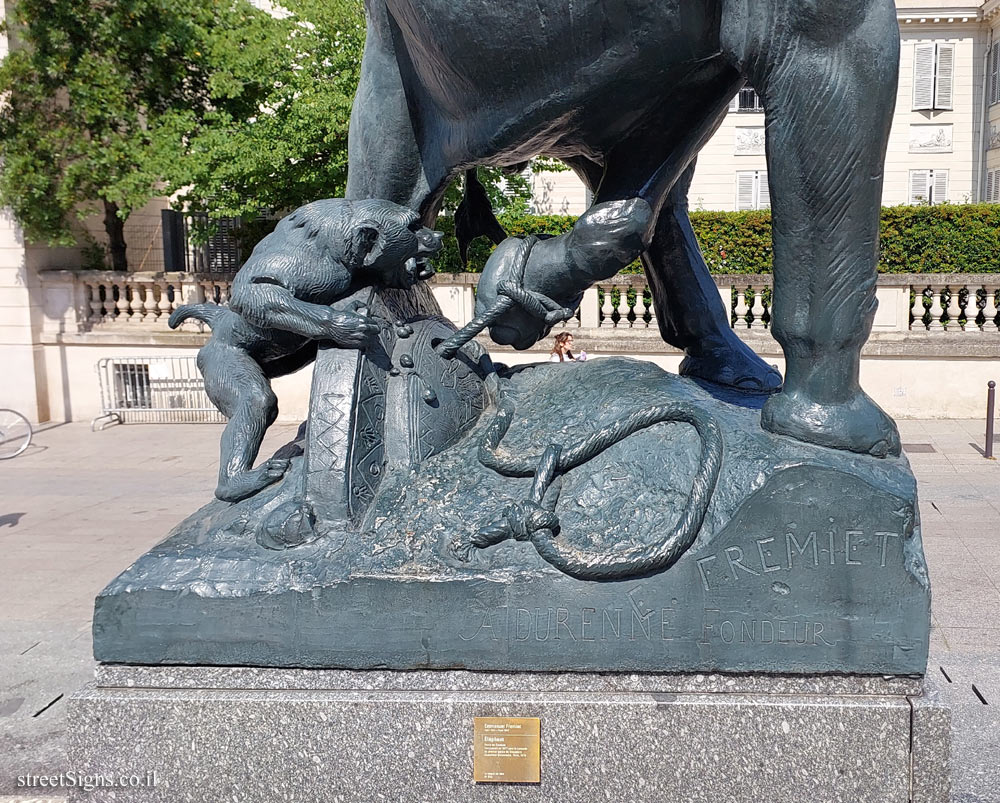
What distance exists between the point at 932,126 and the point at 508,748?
24871mm

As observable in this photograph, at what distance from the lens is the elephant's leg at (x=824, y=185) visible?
6.66 ft

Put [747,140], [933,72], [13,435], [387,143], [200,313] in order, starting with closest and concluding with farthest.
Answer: [387,143]
[200,313]
[13,435]
[747,140]
[933,72]

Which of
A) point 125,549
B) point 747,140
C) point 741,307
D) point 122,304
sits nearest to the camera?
point 125,549

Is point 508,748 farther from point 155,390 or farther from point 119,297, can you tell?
point 119,297

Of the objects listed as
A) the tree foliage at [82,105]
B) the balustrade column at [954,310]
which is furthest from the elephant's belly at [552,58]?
the tree foliage at [82,105]

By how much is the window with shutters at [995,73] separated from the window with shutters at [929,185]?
202 centimetres

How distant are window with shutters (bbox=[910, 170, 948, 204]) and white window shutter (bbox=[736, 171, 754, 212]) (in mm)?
4243

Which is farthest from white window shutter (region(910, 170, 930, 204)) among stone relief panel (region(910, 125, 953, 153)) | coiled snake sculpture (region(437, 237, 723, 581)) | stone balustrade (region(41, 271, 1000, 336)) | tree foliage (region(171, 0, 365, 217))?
coiled snake sculpture (region(437, 237, 723, 581))

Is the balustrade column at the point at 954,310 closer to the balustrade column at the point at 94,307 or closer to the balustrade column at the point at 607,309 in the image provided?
the balustrade column at the point at 607,309

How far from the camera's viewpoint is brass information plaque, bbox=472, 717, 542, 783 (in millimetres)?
2152

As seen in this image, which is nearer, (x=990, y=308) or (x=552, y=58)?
(x=552, y=58)

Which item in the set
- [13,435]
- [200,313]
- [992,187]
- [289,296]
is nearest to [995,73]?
[992,187]

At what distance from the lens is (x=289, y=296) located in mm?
2557

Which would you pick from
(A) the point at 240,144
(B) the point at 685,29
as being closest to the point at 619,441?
(B) the point at 685,29
